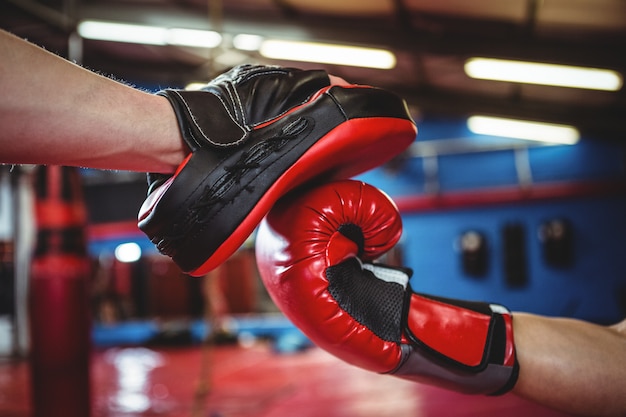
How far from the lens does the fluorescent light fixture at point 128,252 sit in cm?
764

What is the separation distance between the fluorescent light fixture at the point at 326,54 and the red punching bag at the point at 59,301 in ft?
10.5

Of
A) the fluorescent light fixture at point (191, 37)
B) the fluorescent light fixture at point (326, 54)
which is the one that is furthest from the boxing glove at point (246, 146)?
the fluorescent light fixture at point (191, 37)

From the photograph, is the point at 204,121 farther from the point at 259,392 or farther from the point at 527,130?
the point at 527,130

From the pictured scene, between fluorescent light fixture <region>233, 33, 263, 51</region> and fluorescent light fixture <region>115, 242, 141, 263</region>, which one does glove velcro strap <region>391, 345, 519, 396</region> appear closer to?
fluorescent light fixture <region>233, 33, 263, 51</region>

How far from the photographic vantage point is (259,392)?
3422 mm

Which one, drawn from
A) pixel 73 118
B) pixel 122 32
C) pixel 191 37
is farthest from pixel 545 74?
pixel 73 118

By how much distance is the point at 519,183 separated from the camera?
6762 millimetres

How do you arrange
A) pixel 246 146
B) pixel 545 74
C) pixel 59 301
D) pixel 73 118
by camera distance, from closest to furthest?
1. pixel 73 118
2. pixel 246 146
3. pixel 59 301
4. pixel 545 74

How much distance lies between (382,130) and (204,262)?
353mm

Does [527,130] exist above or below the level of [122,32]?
below

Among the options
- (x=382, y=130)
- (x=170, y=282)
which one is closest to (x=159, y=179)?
(x=382, y=130)

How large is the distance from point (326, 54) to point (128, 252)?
175 inches

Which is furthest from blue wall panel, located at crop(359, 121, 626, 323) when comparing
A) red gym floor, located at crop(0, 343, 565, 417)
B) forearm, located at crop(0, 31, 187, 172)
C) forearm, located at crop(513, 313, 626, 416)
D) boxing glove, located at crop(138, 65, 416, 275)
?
forearm, located at crop(0, 31, 187, 172)

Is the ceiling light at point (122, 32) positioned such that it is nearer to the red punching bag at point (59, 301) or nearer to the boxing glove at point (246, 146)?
the red punching bag at point (59, 301)
